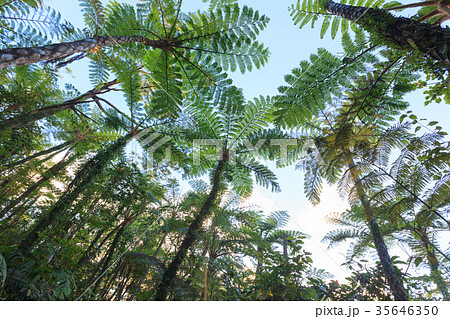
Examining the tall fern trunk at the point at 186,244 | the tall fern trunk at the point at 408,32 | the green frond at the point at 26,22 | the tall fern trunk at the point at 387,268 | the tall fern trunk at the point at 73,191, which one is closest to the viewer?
the tall fern trunk at the point at 408,32

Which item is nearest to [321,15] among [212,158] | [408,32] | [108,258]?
[408,32]

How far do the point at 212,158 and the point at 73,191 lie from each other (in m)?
1.68

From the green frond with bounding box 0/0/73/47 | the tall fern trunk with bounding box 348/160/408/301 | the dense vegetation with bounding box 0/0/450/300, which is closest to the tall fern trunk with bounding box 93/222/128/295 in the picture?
the dense vegetation with bounding box 0/0/450/300

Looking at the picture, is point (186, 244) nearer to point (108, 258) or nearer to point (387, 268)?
point (108, 258)

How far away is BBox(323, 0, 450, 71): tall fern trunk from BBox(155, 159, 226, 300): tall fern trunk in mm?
1825

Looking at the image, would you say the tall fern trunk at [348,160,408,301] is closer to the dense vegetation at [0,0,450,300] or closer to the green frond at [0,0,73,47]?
the dense vegetation at [0,0,450,300]

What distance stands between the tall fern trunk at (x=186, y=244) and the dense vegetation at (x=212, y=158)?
0.04 feet

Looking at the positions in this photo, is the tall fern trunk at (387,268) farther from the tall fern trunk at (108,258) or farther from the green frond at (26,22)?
the green frond at (26,22)

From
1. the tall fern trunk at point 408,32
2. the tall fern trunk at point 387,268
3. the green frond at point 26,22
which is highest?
the green frond at point 26,22

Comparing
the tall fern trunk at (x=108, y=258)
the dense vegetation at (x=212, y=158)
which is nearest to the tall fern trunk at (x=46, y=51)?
A: the dense vegetation at (x=212, y=158)

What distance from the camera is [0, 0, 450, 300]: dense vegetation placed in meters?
1.39

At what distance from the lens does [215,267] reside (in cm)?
165

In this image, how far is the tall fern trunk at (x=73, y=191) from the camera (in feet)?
5.25

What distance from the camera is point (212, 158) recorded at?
2994 mm
